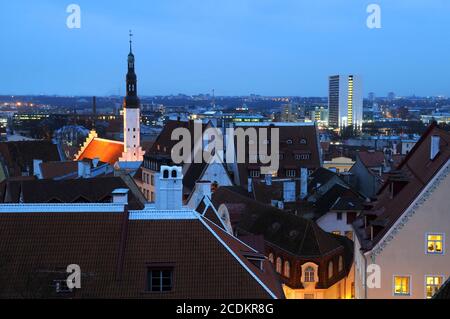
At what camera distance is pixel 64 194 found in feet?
108

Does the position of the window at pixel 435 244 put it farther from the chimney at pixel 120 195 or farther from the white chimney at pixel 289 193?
the white chimney at pixel 289 193

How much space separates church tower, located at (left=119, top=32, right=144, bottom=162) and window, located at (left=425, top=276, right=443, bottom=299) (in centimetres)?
5569

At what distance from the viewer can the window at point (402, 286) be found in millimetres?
25031

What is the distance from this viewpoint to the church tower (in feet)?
257

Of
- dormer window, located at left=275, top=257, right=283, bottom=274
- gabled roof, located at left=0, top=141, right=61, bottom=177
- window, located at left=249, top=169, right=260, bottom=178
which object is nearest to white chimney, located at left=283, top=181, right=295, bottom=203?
window, located at left=249, top=169, right=260, bottom=178

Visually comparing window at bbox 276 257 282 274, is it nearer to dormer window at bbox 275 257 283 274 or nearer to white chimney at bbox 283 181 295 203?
dormer window at bbox 275 257 283 274

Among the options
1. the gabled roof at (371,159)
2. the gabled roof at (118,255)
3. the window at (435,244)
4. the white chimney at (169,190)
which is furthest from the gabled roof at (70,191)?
the gabled roof at (371,159)

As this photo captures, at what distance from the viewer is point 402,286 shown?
25141 millimetres

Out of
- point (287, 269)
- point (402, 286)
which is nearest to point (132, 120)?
point (287, 269)

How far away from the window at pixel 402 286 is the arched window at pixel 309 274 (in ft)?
23.7

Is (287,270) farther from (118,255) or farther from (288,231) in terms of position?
(118,255)

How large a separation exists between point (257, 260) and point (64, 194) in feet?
53.9

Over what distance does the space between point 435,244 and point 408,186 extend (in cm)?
322
